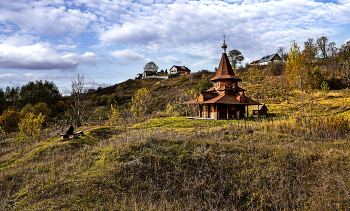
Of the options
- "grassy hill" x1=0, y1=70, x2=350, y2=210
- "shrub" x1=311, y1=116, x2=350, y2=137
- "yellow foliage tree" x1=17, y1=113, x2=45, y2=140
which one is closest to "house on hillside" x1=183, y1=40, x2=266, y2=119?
"shrub" x1=311, y1=116, x2=350, y2=137

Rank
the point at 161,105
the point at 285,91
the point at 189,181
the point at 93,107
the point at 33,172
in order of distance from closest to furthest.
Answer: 1. the point at 189,181
2. the point at 33,172
3. the point at 285,91
4. the point at 161,105
5. the point at 93,107

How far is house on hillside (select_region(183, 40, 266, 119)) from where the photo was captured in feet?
69.6

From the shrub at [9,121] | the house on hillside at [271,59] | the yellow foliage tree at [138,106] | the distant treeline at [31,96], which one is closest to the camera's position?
the yellow foliage tree at [138,106]

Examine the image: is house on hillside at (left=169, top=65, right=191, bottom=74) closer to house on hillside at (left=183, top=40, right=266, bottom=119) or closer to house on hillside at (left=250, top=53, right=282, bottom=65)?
house on hillside at (left=250, top=53, right=282, bottom=65)

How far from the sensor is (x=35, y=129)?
1939 cm

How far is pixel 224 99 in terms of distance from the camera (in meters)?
21.1

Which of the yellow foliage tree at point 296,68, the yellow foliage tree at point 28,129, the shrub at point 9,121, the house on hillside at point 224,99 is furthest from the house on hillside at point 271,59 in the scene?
the shrub at point 9,121

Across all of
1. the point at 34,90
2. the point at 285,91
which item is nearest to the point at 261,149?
the point at 285,91

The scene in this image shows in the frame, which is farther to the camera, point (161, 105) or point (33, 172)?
point (161, 105)

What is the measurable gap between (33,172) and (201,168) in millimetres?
6716

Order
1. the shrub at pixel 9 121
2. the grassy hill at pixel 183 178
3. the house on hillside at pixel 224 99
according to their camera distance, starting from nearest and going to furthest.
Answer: the grassy hill at pixel 183 178, the house on hillside at pixel 224 99, the shrub at pixel 9 121

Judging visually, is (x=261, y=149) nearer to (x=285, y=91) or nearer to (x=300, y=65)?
(x=300, y=65)

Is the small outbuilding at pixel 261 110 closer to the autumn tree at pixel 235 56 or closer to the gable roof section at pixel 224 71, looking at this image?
the gable roof section at pixel 224 71

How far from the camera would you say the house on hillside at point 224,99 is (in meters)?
21.2
